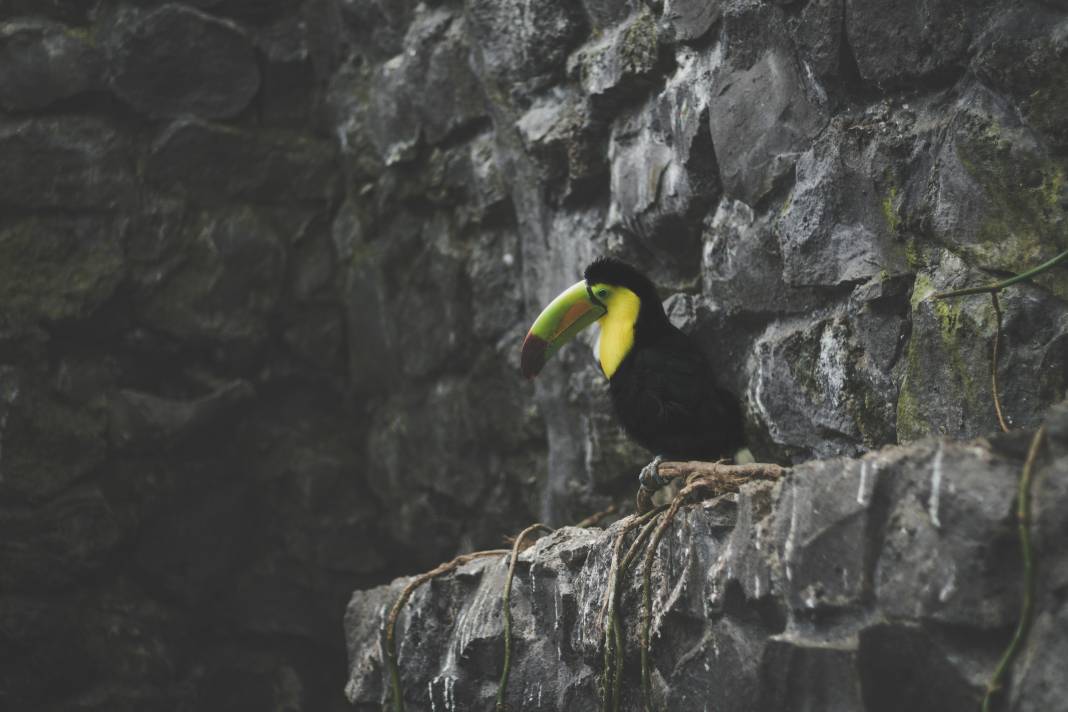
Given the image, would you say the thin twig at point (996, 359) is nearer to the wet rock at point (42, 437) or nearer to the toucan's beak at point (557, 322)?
the toucan's beak at point (557, 322)

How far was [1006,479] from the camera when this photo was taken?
4.93 ft

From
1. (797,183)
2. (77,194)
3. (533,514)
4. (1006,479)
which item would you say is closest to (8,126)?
(77,194)

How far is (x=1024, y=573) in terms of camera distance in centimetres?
146

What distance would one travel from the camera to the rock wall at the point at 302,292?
3514 mm

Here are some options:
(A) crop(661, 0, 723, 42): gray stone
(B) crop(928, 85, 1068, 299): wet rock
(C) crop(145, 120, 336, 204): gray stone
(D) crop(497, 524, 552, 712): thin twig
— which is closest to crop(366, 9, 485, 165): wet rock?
(C) crop(145, 120, 336, 204): gray stone

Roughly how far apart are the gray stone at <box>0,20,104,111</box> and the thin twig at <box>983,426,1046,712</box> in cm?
420

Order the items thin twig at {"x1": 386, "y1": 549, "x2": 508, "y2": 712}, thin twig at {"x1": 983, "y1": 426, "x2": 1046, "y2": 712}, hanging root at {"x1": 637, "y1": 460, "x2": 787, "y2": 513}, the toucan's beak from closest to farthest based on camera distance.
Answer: thin twig at {"x1": 983, "y1": 426, "x2": 1046, "y2": 712} < hanging root at {"x1": 637, "y1": 460, "x2": 787, "y2": 513} < thin twig at {"x1": 386, "y1": 549, "x2": 508, "y2": 712} < the toucan's beak

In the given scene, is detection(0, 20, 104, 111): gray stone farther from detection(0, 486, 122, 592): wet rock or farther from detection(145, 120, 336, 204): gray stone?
detection(0, 486, 122, 592): wet rock

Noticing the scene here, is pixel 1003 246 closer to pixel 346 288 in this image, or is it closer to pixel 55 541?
pixel 346 288

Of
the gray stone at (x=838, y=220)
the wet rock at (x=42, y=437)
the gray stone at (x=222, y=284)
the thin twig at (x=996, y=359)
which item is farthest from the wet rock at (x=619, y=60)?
the wet rock at (x=42, y=437)

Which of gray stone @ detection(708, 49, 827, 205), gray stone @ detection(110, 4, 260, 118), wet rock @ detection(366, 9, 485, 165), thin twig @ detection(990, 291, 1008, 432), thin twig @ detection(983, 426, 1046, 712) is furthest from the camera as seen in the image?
gray stone @ detection(110, 4, 260, 118)

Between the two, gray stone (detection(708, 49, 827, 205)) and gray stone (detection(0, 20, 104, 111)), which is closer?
gray stone (detection(708, 49, 827, 205))

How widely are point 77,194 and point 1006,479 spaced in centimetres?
405

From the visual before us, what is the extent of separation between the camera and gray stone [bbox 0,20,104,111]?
461 centimetres
